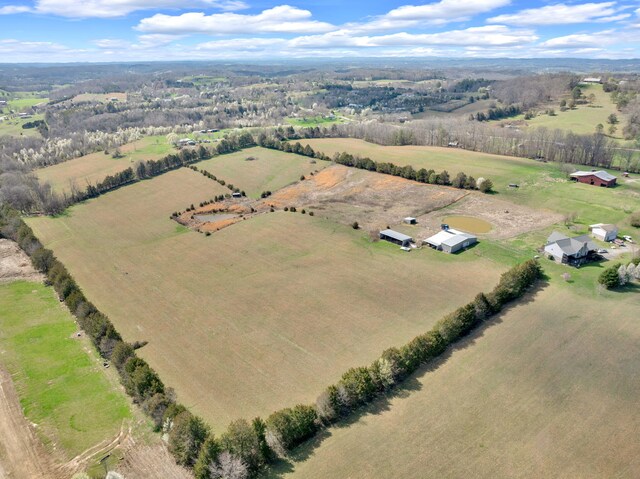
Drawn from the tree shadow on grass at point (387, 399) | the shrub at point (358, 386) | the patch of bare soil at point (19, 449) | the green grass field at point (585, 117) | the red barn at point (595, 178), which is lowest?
the patch of bare soil at point (19, 449)

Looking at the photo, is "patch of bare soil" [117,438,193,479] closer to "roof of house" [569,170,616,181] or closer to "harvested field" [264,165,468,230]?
"harvested field" [264,165,468,230]

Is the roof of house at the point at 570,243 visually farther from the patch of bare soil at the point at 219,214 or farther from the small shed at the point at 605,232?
the patch of bare soil at the point at 219,214

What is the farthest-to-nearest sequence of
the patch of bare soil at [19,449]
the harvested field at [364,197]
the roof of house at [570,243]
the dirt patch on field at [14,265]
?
the harvested field at [364,197] < the dirt patch on field at [14,265] < the roof of house at [570,243] < the patch of bare soil at [19,449]

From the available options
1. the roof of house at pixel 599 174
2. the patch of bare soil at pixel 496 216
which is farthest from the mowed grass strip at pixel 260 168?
the roof of house at pixel 599 174

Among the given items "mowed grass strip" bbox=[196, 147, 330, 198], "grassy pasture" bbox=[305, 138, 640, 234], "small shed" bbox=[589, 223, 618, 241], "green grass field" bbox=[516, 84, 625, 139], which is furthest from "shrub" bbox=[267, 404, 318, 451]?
"green grass field" bbox=[516, 84, 625, 139]

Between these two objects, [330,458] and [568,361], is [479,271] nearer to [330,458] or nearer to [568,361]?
[568,361]

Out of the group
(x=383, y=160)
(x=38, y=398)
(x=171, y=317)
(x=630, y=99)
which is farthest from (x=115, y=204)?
(x=630, y=99)

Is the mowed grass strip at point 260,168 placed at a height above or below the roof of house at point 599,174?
below

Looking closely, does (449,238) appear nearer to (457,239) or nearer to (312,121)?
(457,239)

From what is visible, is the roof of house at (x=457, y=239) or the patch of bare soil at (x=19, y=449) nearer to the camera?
the patch of bare soil at (x=19, y=449)
